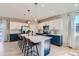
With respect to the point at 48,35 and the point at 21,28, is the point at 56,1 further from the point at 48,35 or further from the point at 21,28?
the point at 21,28

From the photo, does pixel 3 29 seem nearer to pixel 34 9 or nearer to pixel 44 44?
pixel 34 9

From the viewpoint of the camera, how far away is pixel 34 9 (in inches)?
110

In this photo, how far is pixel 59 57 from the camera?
2.73 meters

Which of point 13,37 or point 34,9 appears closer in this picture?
point 34,9

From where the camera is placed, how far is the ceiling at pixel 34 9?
2660 mm

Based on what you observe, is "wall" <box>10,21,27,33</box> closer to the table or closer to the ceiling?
the ceiling

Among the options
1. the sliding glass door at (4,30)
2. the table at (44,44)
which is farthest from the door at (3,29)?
the table at (44,44)

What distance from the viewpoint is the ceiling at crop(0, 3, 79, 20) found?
2660mm

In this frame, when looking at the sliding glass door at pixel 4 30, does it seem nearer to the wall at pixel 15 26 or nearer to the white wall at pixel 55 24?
the wall at pixel 15 26

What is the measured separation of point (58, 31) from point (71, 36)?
1.13ft

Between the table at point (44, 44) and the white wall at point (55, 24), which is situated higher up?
the white wall at point (55, 24)

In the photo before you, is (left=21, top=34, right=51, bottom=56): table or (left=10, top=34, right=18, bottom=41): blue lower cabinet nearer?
(left=21, top=34, right=51, bottom=56): table

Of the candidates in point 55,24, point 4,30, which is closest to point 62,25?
point 55,24

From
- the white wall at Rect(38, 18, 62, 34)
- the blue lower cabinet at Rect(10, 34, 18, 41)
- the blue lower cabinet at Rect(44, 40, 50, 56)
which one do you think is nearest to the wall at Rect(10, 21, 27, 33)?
the blue lower cabinet at Rect(10, 34, 18, 41)
